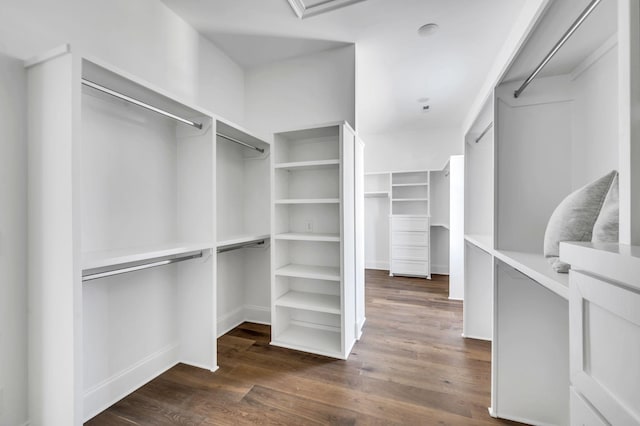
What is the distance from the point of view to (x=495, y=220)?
1.43 m

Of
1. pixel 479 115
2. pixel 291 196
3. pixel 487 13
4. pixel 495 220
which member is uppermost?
pixel 487 13

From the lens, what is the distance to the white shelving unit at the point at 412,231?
468cm

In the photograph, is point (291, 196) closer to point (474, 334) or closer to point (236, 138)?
point (236, 138)

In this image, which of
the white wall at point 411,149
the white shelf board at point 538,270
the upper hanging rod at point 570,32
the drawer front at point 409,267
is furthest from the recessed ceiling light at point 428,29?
the drawer front at point 409,267

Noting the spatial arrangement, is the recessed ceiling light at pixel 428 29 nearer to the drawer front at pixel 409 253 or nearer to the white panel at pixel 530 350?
the white panel at pixel 530 350

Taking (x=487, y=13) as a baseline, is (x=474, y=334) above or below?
below

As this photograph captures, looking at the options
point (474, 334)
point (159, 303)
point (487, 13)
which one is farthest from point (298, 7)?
point (474, 334)

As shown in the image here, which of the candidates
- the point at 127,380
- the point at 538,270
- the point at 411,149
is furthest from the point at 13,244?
the point at 411,149

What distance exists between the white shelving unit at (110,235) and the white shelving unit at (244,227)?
22.1 inches

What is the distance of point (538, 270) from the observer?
95cm

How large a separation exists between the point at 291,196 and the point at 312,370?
5.04 ft

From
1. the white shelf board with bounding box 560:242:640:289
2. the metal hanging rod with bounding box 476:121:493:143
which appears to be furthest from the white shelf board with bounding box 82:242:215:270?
the metal hanging rod with bounding box 476:121:493:143

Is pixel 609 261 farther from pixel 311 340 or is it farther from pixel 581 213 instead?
pixel 311 340

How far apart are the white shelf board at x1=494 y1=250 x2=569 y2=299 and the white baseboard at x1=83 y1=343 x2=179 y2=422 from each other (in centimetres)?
230
